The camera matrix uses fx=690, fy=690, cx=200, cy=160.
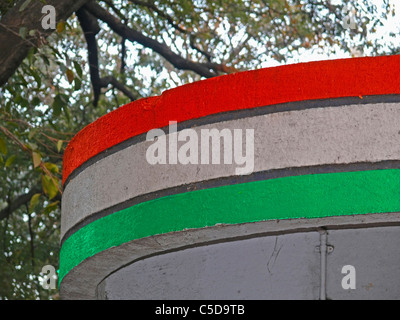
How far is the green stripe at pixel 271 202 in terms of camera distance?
3826 millimetres

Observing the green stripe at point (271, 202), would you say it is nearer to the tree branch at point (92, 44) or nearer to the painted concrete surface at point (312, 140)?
the painted concrete surface at point (312, 140)

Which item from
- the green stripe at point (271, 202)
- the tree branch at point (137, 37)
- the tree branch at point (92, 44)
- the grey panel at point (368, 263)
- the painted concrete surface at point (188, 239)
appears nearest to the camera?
the green stripe at point (271, 202)

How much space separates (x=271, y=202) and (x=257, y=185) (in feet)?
0.42

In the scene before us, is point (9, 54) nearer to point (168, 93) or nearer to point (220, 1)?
point (168, 93)

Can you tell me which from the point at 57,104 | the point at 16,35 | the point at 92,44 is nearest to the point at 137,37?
the point at 92,44

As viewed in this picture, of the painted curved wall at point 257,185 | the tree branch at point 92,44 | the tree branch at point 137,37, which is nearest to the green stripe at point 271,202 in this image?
the painted curved wall at point 257,185

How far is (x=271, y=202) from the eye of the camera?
3.92 m

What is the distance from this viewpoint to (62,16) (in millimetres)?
6922

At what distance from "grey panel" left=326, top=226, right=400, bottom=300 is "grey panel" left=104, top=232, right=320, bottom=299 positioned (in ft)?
0.38

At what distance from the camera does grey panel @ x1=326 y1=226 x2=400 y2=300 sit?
13.6 feet

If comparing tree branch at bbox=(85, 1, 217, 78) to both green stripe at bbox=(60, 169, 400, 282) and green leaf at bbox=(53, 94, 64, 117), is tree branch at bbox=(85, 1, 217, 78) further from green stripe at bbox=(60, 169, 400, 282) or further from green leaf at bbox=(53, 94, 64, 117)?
green stripe at bbox=(60, 169, 400, 282)

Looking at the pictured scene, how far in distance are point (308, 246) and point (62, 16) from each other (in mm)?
3912

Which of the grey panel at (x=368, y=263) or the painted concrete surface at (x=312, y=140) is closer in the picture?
the painted concrete surface at (x=312, y=140)

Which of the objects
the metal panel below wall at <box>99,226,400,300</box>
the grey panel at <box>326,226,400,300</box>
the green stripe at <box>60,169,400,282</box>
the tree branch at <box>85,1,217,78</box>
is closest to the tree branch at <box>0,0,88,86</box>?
the tree branch at <box>85,1,217,78</box>
